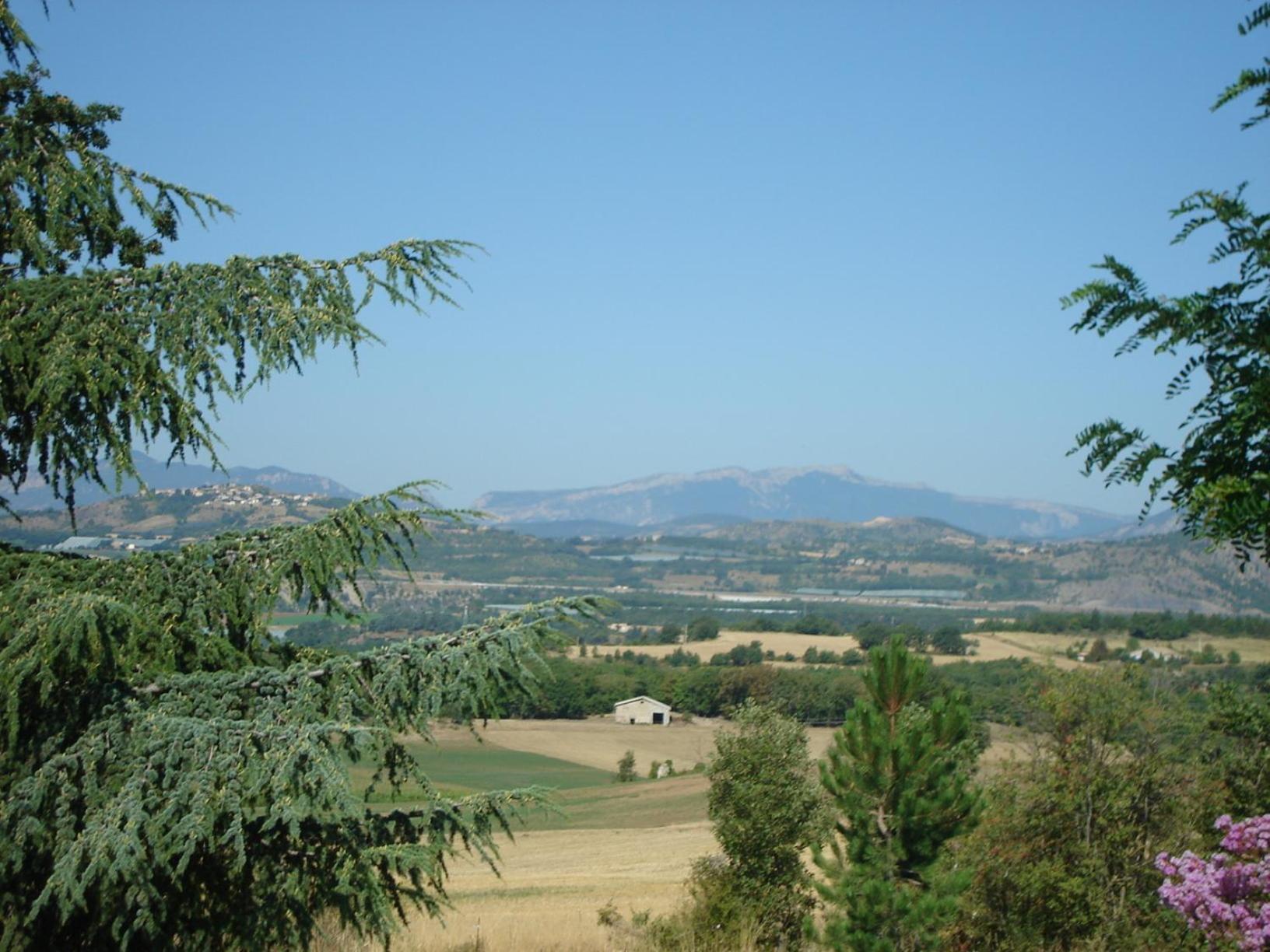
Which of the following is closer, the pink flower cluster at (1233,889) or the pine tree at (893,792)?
the pink flower cluster at (1233,889)

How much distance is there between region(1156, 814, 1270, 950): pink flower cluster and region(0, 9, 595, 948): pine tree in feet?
12.2

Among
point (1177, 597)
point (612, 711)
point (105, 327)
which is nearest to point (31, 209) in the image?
point (105, 327)

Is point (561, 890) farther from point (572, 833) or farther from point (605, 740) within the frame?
point (605, 740)

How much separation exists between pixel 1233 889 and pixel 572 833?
45474 mm

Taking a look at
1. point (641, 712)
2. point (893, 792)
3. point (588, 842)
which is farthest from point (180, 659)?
point (641, 712)

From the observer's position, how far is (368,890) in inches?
192

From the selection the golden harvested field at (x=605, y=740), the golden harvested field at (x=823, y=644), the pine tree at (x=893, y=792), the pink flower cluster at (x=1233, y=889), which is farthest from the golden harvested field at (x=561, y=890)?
the golden harvested field at (x=823, y=644)

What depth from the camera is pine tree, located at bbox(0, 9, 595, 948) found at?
4.30m

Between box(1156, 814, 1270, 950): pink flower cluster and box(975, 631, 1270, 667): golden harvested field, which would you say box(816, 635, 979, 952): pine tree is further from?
box(975, 631, 1270, 667): golden harvested field

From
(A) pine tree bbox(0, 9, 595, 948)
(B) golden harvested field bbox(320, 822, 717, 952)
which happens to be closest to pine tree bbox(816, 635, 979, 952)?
(B) golden harvested field bbox(320, 822, 717, 952)

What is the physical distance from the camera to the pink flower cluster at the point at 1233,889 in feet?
18.7

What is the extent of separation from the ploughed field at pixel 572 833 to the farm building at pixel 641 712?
127 cm

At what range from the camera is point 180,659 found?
218 inches

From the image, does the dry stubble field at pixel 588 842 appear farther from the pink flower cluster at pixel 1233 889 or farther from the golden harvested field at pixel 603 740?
the pink flower cluster at pixel 1233 889
